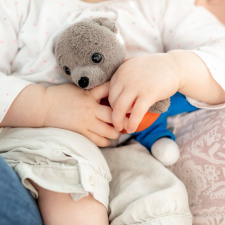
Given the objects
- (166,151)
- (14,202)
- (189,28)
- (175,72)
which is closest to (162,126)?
(166,151)

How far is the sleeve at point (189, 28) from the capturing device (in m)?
0.88

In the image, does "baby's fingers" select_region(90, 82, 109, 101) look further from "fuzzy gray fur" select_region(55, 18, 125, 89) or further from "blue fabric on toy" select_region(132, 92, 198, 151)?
"blue fabric on toy" select_region(132, 92, 198, 151)

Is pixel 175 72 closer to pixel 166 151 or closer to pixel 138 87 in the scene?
pixel 138 87

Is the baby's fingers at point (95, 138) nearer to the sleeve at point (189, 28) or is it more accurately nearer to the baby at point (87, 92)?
the baby at point (87, 92)

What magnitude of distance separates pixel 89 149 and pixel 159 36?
44 cm

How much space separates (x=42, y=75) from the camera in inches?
32.4

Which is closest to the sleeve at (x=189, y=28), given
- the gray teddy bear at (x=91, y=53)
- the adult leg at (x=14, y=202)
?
the gray teddy bear at (x=91, y=53)

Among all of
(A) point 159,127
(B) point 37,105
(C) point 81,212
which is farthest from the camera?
(A) point 159,127

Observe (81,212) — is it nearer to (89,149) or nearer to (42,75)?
(89,149)

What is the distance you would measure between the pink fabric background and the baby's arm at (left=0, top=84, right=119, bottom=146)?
22 centimetres

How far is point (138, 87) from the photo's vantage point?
649 millimetres

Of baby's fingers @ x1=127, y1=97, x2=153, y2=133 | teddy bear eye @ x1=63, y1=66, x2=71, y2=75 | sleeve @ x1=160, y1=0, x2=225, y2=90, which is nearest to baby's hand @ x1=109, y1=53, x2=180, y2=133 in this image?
baby's fingers @ x1=127, y1=97, x2=153, y2=133

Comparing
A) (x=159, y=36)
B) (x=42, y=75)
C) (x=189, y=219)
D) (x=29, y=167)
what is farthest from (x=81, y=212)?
(x=159, y=36)

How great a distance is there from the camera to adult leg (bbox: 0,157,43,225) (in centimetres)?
50
